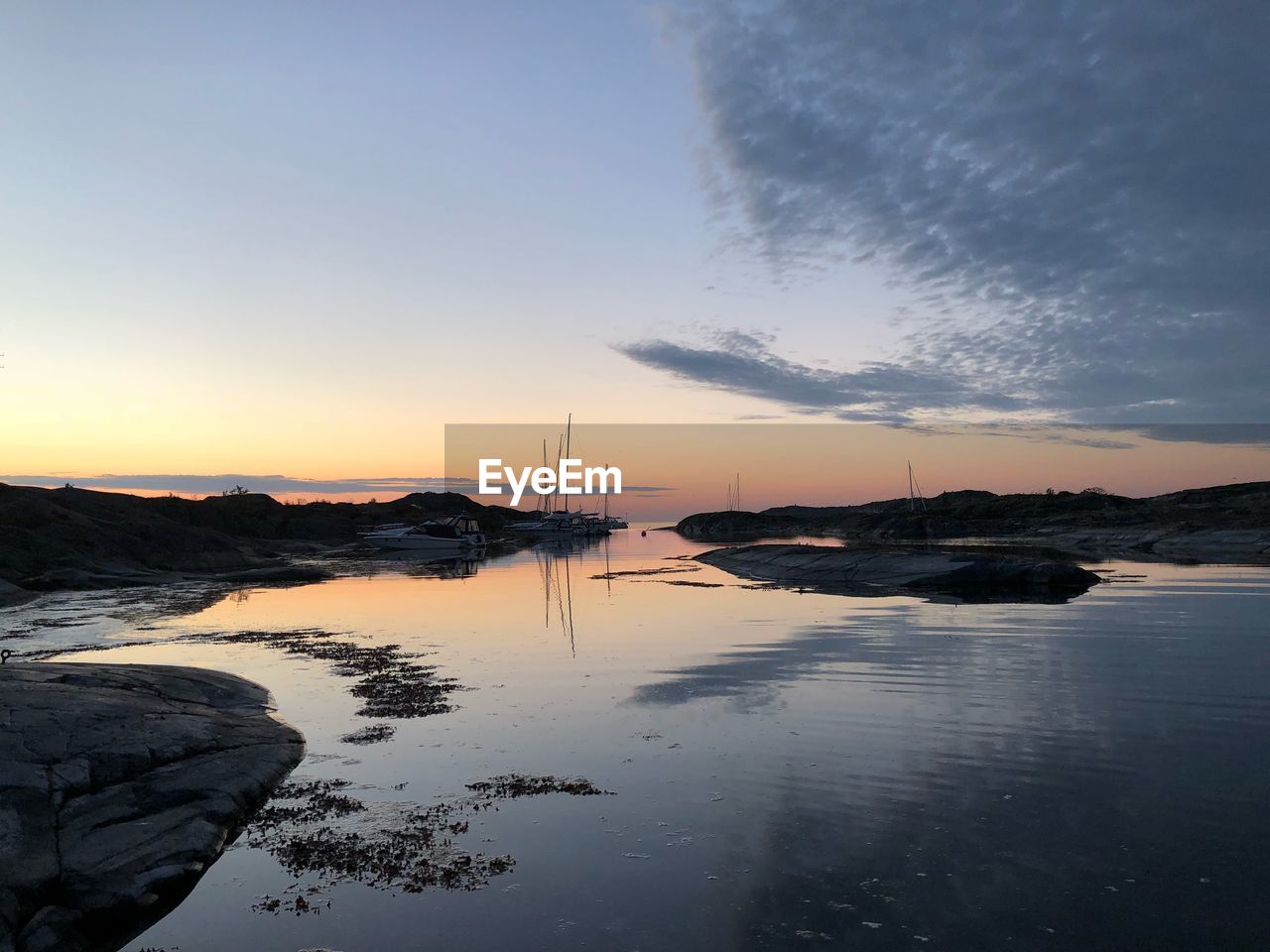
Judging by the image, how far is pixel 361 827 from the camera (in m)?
10.2

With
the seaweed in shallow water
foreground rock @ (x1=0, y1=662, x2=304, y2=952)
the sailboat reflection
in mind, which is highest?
foreground rock @ (x1=0, y1=662, x2=304, y2=952)

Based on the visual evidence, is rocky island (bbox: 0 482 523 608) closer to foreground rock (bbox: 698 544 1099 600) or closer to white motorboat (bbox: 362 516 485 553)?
white motorboat (bbox: 362 516 485 553)

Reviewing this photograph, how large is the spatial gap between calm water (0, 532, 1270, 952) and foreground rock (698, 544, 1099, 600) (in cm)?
1282

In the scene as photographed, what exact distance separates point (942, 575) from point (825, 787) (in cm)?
3282

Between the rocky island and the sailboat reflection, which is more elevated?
the rocky island

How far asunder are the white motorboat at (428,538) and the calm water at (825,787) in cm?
7257

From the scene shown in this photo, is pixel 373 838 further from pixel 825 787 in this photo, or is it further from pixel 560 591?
pixel 560 591

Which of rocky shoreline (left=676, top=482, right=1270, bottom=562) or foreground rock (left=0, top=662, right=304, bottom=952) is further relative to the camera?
rocky shoreline (left=676, top=482, right=1270, bottom=562)

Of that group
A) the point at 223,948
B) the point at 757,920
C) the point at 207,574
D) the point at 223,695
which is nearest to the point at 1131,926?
the point at 757,920

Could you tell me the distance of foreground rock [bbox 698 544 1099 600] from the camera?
1533 inches

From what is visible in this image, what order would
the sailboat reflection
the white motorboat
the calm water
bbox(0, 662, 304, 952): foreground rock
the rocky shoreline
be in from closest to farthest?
1. the calm water
2. bbox(0, 662, 304, 952): foreground rock
3. the sailboat reflection
4. the rocky shoreline
5. the white motorboat

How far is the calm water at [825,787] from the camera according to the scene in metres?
7.66

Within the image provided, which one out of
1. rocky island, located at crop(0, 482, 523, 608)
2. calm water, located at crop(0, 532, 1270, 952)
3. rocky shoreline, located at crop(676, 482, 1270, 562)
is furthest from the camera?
rocky shoreline, located at crop(676, 482, 1270, 562)

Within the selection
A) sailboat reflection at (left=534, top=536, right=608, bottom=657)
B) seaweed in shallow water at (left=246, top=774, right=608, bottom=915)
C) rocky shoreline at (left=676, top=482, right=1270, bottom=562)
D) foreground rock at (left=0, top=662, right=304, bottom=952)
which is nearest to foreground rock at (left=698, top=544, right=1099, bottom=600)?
sailboat reflection at (left=534, top=536, right=608, bottom=657)
